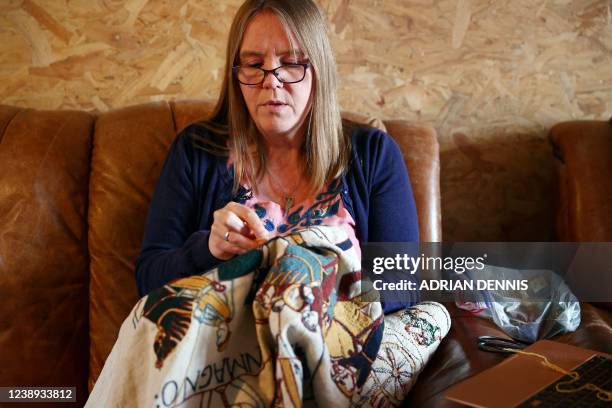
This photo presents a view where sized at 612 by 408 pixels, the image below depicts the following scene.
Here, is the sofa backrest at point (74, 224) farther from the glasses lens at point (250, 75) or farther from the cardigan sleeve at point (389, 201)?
the cardigan sleeve at point (389, 201)

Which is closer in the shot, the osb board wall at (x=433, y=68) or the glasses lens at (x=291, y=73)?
the glasses lens at (x=291, y=73)

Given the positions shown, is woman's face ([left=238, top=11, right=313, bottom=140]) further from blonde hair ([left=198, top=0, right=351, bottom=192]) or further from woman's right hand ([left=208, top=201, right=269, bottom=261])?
woman's right hand ([left=208, top=201, right=269, bottom=261])

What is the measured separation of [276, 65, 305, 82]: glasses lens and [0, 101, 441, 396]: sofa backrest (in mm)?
338

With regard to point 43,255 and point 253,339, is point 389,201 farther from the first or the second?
point 43,255

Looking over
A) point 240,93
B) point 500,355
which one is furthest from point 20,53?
point 500,355

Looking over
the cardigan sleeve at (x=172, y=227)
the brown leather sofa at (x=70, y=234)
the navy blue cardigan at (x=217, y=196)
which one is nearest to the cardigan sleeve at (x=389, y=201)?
the navy blue cardigan at (x=217, y=196)

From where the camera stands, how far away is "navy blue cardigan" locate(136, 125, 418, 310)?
3.76ft

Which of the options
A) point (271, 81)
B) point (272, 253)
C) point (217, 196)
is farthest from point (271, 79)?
point (272, 253)

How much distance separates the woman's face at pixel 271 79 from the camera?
114cm

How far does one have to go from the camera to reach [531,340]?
3.67 ft

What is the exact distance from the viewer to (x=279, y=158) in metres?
1.26

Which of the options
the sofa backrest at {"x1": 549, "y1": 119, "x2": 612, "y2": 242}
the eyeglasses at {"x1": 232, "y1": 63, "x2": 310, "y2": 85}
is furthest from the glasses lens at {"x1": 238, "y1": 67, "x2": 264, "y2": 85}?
the sofa backrest at {"x1": 549, "y1": 119, "x2": 612, "y2": 242}

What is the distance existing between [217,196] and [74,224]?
33cm

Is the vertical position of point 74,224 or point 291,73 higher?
point 291,73
